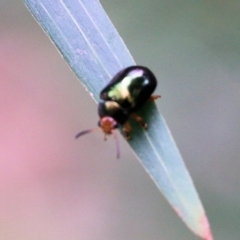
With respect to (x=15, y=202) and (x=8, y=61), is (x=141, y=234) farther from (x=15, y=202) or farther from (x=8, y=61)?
(x=8, y=61)

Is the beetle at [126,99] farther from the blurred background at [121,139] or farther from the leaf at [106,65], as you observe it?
the blurred background at [121,139]

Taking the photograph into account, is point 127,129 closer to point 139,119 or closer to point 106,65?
point 139,119

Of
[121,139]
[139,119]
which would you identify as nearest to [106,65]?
[139,119]

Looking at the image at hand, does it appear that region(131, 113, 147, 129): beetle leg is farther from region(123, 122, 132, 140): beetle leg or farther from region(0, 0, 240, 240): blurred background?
region(0, 0, 240, 240): blurred background

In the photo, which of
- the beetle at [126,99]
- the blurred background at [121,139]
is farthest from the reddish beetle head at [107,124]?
the blurred background at [121,139]

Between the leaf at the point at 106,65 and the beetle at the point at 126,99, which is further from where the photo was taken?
the beetle at the point at 126,99

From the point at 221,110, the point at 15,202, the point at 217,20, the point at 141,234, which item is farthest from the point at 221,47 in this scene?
the point at 15,202

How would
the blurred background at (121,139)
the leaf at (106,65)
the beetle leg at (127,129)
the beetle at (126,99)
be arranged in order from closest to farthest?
the leaf at (106,65) < the beetle leg at (127,129) < the beetle at (126,99) < the blurred background at (121,139)
